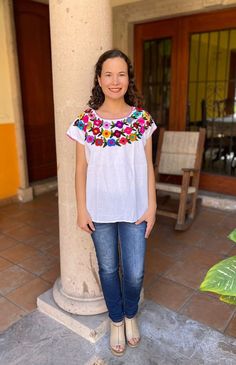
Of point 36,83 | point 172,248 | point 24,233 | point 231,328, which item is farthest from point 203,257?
point 36,83

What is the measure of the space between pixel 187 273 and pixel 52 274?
1.01m

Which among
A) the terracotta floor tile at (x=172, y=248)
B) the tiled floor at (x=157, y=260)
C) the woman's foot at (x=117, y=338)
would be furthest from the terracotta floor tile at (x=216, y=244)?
the woman's foot at (x=117, y=338)

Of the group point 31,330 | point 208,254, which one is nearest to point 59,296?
point 31,330

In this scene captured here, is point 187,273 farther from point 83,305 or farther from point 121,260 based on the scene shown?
point 121,260

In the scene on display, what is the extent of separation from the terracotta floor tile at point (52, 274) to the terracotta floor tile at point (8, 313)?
33cm

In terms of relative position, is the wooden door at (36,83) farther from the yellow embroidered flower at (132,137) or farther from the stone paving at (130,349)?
the yellow embroidered flower at (132,137)

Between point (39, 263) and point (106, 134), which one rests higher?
point (106, 134)

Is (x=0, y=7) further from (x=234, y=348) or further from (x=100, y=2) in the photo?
(x=234, y=348)

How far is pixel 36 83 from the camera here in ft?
13.6

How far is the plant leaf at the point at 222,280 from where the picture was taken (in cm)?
107

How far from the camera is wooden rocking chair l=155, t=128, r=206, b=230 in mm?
3104

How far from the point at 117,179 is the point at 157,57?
123 inches

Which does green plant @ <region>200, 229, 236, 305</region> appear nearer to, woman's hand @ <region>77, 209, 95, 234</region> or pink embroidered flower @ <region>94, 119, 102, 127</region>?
woman's hand @ <region>77, 209, 95, 234</region>

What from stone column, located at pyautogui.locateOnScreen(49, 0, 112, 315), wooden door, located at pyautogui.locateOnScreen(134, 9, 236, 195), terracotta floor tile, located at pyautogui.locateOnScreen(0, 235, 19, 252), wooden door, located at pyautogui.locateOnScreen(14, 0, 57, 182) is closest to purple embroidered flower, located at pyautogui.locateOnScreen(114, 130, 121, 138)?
stone column, located at pyautogui.locateOnScreen(49, 0, 112, 315)
